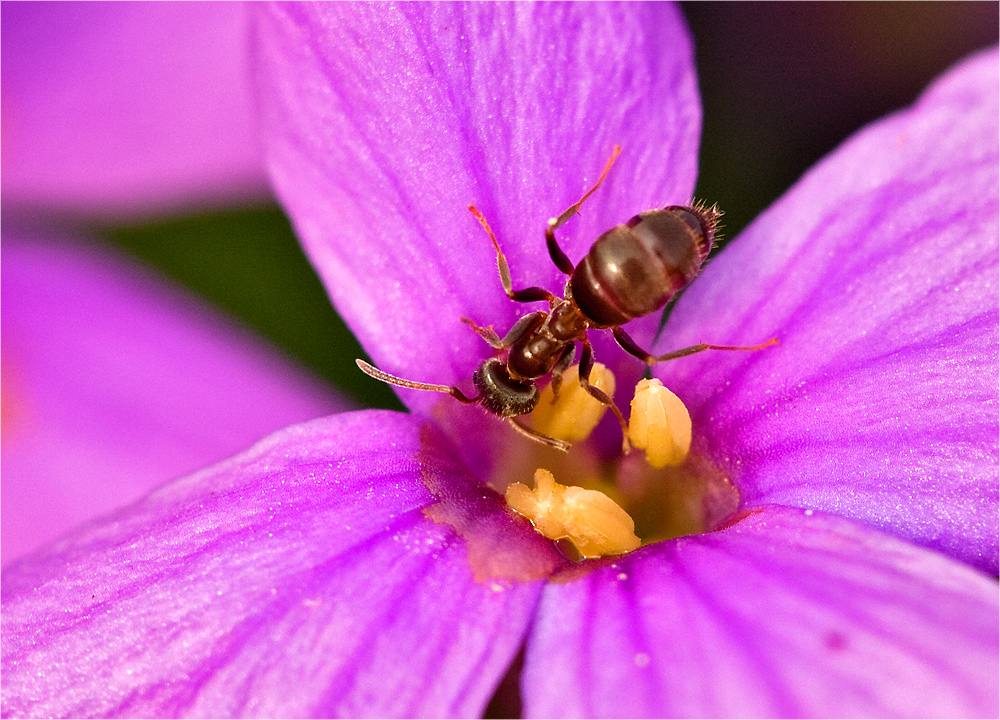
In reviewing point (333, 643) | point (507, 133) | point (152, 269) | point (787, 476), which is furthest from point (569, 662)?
point (152, 269)

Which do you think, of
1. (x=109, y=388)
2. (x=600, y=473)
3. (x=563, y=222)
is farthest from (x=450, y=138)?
(x=109, y=388)

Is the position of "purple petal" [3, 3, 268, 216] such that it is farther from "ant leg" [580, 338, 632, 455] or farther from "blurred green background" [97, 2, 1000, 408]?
"ant leg" [580, 338, 632, 455]

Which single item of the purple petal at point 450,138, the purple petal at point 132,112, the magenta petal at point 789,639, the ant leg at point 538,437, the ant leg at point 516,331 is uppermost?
the purple petal at point 132,112

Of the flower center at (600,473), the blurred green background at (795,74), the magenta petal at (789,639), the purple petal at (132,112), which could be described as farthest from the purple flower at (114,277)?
the magenta petal at (789,639)

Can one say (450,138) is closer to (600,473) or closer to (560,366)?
(560,366)

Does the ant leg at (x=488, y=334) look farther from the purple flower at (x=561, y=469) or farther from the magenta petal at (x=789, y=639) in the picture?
the magenta petal at (x=789, y=639)

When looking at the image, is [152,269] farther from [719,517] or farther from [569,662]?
[569,662]

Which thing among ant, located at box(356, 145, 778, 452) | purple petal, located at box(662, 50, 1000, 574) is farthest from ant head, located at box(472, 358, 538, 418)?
purple petal, located at box(662, 50, 1000, 574)
